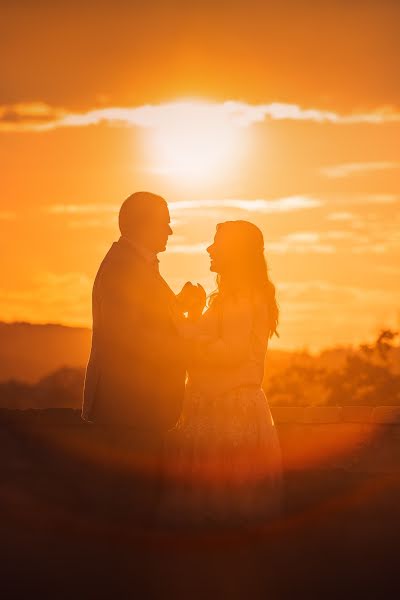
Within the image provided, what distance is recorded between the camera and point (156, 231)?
25.3ft

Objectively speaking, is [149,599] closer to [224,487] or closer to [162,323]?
[224,487]

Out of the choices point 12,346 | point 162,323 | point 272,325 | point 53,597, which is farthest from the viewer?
point 12,346

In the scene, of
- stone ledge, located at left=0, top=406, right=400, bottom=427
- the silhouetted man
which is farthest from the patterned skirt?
stone ledge, located at left=0, top=406, right=400, bottom=427

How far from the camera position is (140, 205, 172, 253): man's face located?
25.2 feet

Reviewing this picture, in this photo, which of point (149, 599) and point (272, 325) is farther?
point (272, 325)

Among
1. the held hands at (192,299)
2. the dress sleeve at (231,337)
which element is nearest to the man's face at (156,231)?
the held hands at (192,299)

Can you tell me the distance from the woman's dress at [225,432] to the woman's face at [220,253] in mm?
229

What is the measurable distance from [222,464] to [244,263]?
1307 mm

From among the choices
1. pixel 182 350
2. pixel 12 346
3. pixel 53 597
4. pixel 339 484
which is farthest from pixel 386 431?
pixel 12 346

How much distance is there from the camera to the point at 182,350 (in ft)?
25.2

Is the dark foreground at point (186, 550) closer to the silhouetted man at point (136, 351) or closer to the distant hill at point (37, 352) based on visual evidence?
the silhouetted man at point (136, 351)

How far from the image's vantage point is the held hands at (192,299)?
7.92 metres

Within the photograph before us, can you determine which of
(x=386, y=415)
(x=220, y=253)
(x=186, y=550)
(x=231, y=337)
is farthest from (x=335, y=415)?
(x=186, y=550)

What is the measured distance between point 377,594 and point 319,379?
15697 millimetres
